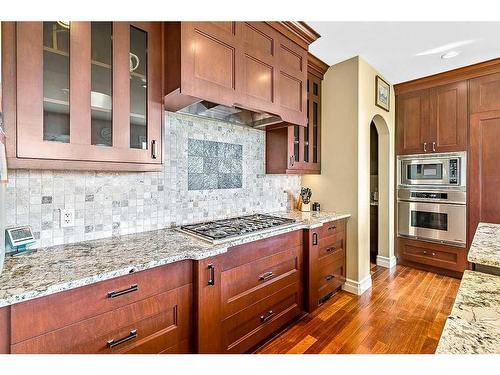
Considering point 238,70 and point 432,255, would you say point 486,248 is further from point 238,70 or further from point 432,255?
point 432,255

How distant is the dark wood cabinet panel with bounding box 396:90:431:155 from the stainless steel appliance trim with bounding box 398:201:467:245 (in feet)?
2.39

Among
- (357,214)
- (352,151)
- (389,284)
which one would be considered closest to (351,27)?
(352,151)

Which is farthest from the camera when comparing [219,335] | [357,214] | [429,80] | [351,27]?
[429,80]

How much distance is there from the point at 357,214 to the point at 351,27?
5.77ft

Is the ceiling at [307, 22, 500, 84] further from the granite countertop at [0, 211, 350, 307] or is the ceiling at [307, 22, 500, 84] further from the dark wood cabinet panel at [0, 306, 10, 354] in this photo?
the dark wood cabinet panel at [0, 306, 10, 354]

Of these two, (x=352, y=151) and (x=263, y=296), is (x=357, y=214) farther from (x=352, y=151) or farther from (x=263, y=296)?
(x=263, y=296)

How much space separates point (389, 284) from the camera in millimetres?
2939

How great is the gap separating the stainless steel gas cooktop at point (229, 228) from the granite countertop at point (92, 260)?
0.04 metres

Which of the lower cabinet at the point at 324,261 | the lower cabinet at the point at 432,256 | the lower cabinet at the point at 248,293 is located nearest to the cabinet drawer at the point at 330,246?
the lower cabinet at the point at 324,261

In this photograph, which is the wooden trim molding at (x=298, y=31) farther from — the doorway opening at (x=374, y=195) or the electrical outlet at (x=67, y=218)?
the doorway opening at (x=374, y=195)

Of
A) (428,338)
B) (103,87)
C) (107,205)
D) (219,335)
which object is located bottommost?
(428,338)

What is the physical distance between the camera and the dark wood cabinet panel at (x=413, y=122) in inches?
128

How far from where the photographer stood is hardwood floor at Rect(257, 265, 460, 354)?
6.06ft
